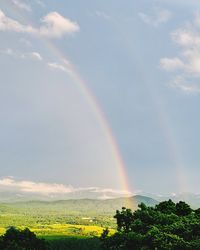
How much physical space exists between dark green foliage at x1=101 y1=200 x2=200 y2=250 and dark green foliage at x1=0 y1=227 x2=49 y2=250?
6.00 metres

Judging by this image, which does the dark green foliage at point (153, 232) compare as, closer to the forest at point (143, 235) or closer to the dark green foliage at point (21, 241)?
the forest at point (143, 235)

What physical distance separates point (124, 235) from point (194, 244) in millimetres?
5870

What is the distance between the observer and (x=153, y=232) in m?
31.9

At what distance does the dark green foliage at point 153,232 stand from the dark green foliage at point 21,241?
6003 mm

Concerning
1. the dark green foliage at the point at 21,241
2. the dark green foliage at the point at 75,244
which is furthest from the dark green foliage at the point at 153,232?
the dark green foliage at the point at 75,244

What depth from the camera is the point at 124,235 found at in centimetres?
3391

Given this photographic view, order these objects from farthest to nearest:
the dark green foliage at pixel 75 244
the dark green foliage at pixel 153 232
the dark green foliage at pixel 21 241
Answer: the dark green foliage at pixel 75 244 < the dark green foliage at pixel 21 241 < the dark green foliage at pixel 153 232

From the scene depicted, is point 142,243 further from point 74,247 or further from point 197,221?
point 74,247

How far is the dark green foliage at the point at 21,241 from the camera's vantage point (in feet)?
104

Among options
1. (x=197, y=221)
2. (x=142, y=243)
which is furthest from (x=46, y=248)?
(x=197, y=221)

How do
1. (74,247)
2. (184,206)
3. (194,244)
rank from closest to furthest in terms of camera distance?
1. (194,244)
2. (184,206)
3. (74,247)

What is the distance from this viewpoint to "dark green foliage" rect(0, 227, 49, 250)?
104 ft

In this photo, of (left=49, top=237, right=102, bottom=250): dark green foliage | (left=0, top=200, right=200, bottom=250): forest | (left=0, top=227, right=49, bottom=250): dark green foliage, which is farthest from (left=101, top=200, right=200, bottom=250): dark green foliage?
(left=49, top=237, right=102, bottom=250): dark green foliage

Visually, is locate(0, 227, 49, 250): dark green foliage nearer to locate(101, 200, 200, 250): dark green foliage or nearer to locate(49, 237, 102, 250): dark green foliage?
locate(101, 200, 200, 250): dark green foliage
